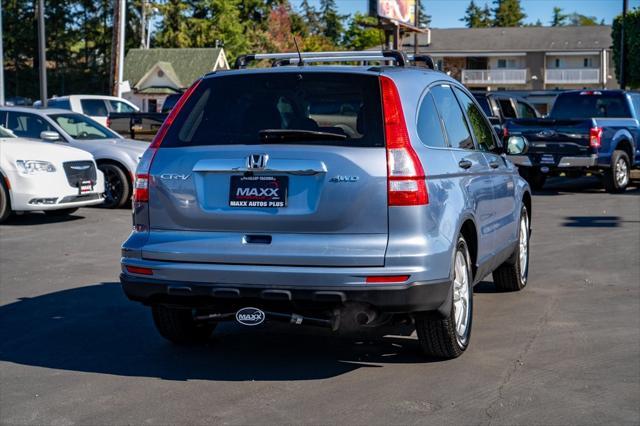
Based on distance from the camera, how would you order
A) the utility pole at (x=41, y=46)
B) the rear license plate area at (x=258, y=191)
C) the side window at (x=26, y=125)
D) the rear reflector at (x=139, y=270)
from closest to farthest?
the rear license plate area at (x=258, y=191)
the rear reflector at (x=139, y=270)
the side window at (x=26, y=125)
the utility pole at (x=41, y=46)

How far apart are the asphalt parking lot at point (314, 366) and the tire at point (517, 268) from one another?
0.13m

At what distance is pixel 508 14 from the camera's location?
145m

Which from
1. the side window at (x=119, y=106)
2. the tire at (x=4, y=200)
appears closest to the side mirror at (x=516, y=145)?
the tire at (x=4, y=200)

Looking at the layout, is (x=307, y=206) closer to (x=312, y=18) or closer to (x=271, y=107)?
(x=271, y=107)

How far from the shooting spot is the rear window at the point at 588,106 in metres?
21.4

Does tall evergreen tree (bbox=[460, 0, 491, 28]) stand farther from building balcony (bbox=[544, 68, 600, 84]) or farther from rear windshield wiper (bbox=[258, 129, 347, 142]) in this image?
rear windshield wiper (bbox=[258, 129, 347, 142])

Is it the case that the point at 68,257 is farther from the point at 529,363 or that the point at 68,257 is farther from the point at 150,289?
the point at 529,363

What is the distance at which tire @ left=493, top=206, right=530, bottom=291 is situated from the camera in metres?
8.95

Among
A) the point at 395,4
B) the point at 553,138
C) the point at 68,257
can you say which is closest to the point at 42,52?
the point at 553,138

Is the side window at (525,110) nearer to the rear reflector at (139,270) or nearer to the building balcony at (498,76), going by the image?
the rear reflector at (139,270)

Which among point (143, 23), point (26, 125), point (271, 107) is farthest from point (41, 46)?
point (143, 23)

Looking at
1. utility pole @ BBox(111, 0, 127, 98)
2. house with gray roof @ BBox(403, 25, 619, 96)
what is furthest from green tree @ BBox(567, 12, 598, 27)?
utility pole @ BBox(111, 0, 127, 98)

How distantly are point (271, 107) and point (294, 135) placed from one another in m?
0.37

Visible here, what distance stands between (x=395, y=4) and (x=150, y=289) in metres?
37.5
